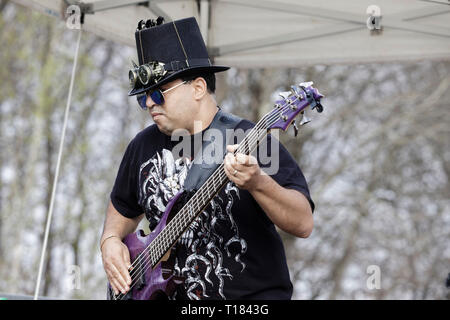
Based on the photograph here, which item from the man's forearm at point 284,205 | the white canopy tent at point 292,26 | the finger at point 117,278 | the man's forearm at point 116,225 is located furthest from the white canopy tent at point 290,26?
the man's forearm at point 284,205

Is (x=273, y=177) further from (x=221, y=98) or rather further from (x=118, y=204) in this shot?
(x=221, y=98)

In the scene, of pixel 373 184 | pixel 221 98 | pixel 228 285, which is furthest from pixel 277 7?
pixel 373 184

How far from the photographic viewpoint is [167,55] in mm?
3209

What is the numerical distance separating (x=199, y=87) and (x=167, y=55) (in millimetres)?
201

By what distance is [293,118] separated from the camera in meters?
2.84

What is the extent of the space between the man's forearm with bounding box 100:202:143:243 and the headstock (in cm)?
104

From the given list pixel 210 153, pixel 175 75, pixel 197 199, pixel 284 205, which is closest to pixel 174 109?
pixel 175 75

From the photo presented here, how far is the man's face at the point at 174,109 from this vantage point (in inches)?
123

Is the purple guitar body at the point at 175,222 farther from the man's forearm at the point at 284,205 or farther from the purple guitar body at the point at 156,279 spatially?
the man's forearm at the point at 284,205

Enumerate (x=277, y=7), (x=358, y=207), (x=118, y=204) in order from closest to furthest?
(x=118, y=204) → (x=277, y=7) → (x=358, y=207)

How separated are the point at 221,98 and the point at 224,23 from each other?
5.70 meters

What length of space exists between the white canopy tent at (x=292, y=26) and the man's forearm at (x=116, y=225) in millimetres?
1447

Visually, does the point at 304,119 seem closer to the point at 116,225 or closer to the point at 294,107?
the point at 294,107

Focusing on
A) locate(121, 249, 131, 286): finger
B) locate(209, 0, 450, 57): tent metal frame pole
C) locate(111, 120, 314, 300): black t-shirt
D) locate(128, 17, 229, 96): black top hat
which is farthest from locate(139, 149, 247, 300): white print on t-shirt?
locate(209, 0, 450, 57): tent metal frame pole
